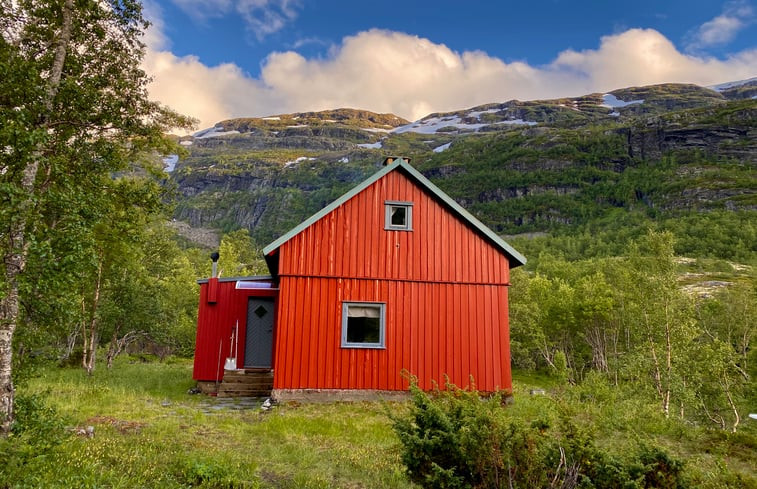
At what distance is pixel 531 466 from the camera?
194 inches

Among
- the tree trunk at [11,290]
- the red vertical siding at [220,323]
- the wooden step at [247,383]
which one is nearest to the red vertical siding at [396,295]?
the wooden step at [247,383]

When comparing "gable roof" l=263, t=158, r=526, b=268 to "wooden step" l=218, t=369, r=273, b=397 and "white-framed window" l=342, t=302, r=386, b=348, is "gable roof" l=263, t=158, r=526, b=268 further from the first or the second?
"wooden step" l=218, t=369, r=273, b=397

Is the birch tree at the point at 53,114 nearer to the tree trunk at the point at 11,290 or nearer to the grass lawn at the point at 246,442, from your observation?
the tree trunk at the point at 11,290

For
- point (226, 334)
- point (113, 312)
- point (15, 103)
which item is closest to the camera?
point (15, 103)

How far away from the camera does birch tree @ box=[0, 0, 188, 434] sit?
6.24 metres

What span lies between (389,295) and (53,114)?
924 centimetres

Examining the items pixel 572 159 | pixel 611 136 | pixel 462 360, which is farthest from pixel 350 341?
pixel 611 136

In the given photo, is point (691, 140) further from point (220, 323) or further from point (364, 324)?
point (220, 323)

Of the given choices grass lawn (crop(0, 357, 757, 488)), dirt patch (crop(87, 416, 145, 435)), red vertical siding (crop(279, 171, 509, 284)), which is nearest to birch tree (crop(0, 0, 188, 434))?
grass lawn (crop(0, 357, 757, 488))

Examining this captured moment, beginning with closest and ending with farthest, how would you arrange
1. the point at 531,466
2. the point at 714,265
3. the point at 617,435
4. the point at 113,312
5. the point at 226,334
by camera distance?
the point at 531,466, the point at 617,435, the point at 226,334, the point at 113,312, the point at 714,265

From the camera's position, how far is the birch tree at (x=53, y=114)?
6.24 metres

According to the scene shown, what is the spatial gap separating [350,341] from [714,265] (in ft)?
285

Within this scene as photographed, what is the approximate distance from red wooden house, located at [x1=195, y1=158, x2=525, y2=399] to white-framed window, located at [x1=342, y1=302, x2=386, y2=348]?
3 cm

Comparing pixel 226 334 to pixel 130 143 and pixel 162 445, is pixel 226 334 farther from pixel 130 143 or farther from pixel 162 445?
pixel 162 445
